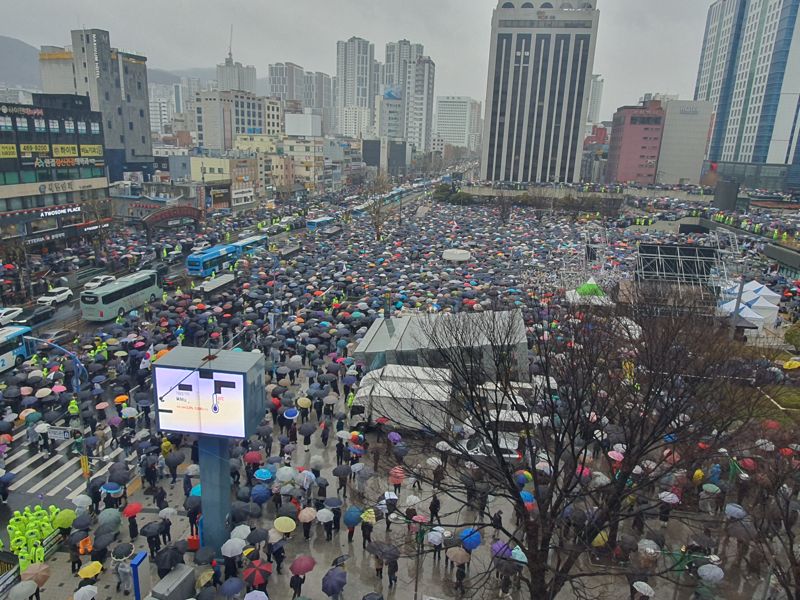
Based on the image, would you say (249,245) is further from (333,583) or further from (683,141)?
(683,141)

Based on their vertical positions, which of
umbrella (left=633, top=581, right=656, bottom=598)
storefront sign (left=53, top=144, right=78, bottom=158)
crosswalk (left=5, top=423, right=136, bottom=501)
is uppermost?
storefront sign (left=53, top=144, right=78, bottom=158)

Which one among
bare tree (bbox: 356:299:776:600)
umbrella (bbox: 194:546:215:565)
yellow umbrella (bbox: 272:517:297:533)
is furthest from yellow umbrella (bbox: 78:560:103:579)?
bare tree (bbox: 356:299:776:600)

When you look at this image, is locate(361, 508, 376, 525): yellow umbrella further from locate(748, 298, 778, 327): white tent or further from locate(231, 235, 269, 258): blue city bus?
locate(231, 235, 269, 258): blue city bus

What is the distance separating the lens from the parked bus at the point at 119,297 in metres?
25.8

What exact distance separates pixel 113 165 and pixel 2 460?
66136mm

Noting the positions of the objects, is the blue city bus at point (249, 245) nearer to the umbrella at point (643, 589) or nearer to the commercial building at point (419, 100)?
the umbrella at point (643, 589)

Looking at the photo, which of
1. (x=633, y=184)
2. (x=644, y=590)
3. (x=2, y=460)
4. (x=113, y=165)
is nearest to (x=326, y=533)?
(x=644, y=590)

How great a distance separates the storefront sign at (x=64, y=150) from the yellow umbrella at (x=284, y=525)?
42051mm

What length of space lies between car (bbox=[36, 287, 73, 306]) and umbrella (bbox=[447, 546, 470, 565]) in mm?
27064

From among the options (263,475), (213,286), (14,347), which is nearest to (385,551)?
(263,475)

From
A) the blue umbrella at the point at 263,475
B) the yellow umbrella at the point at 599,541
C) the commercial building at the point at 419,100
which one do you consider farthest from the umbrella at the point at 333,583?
the commercial building at the point at 419,100

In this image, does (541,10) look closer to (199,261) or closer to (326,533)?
(199,261)

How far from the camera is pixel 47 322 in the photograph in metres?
26.5

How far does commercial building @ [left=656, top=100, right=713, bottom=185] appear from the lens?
3947 inches
